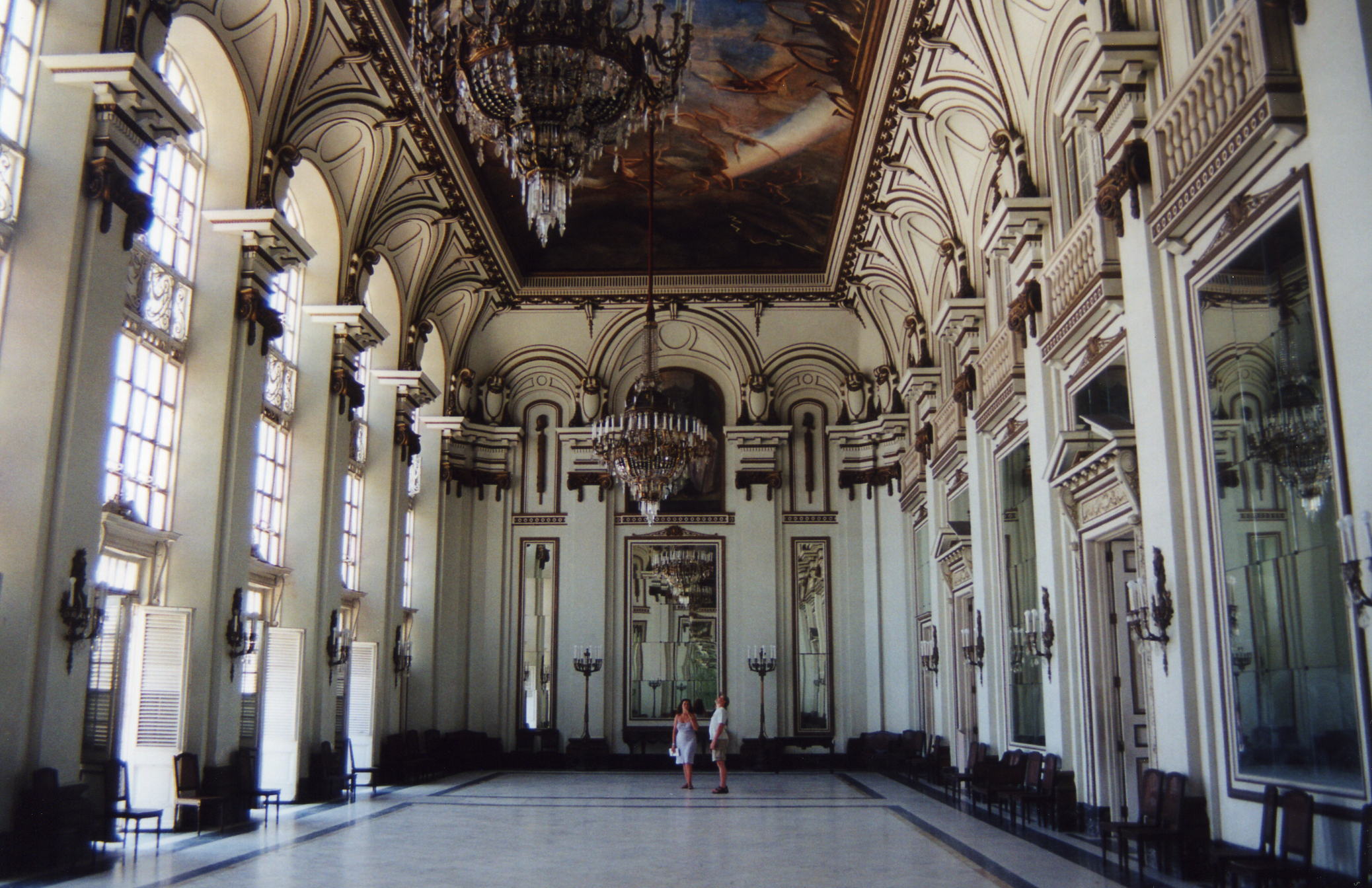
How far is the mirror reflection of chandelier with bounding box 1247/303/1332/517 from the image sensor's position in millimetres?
6414

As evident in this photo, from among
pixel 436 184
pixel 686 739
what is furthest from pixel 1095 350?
pixel 436 184

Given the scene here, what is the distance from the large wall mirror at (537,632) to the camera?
67.3 feet

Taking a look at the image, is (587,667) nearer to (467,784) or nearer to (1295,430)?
(467,784)

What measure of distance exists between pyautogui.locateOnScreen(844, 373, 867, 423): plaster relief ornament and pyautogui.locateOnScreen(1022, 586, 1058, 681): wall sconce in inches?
360

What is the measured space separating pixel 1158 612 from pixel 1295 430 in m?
2.18

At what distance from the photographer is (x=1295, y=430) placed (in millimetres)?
6695

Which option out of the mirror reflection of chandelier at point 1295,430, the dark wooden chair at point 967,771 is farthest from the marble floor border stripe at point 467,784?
the mirror reflection of chandelier at point 1295,430

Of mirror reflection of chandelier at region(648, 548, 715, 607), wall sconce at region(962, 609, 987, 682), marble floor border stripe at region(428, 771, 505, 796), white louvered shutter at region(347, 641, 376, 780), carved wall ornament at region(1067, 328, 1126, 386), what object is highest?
carved wall ornament at region(1067, 328, 1126, 386)

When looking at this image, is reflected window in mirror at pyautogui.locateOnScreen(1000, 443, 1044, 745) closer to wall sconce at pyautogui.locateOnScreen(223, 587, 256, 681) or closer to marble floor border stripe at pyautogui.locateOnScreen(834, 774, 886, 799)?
marble floor border stripe at pyautogui.locateOnScreen(834, 774, 886, 799)

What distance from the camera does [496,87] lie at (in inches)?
325

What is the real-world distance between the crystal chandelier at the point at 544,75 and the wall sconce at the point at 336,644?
7852 mm

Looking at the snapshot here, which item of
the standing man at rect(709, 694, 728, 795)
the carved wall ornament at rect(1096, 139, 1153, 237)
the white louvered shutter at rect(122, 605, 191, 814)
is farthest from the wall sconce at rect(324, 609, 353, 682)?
the carved wall ornament at rect(1096, 139, 1153, 237)

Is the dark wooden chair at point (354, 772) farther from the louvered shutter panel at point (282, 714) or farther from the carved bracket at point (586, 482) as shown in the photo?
the carved bracket at point (586, 482)

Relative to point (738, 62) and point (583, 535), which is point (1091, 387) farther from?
point (583, 535)
